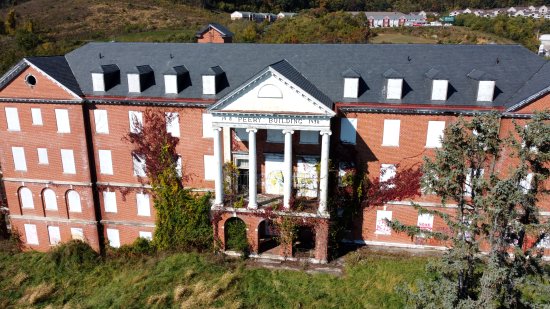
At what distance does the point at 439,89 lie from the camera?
27.5 meters

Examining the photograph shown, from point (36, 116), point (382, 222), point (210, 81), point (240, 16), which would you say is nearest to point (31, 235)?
point (36, 116)

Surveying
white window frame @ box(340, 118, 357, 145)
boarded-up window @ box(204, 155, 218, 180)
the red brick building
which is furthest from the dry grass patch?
white window frame @ box(340, 118, 357, 145)

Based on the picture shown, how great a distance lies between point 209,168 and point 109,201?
9212mm

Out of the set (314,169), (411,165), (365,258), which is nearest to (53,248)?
(314,169)

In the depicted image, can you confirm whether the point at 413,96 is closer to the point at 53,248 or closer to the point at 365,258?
the point at 365,258

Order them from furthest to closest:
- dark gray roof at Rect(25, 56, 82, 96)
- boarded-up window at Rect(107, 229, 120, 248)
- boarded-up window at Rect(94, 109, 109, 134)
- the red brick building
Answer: boarded-up window at Rect(107, 229, 120, 248) < boarded-up window at Rect(94, 109, 109, 134) < dark gray roof at Rect(25, 56, 82, 96) < the red brick building

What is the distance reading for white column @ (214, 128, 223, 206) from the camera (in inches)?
1081

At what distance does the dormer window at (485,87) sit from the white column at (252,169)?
15.2 metres

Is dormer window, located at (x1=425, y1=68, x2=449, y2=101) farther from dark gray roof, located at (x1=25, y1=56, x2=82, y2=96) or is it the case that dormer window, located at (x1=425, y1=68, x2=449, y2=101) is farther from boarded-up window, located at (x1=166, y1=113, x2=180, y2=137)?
dark gray roof, located at (x1=25, y1=56, x2=82, y2=96)

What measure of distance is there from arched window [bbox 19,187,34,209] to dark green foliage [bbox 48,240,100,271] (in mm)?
4586

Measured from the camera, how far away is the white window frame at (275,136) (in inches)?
1154

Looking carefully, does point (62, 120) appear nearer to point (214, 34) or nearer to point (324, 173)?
point (214, 34)

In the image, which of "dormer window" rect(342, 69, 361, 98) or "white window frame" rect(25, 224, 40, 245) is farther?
"white window frame" rect(25, 224, 40, 245)

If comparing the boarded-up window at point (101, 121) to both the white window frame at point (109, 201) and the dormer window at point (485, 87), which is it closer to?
the white window frame at point (109, 201)
